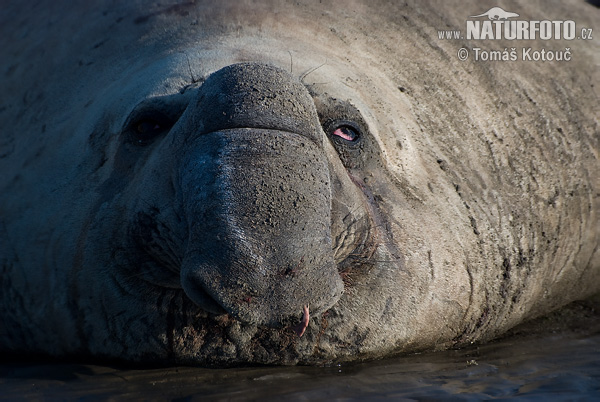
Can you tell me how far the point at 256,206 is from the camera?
2.93 meters

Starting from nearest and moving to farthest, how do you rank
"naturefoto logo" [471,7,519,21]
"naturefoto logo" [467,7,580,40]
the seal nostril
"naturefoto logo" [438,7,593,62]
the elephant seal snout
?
the elephant seal snout, the seal nostril, "naturefoto logo" [438,7,593,62], "naturefoto logo" [467,7,580,40], "naturefoto logo" [471,7,519,21]

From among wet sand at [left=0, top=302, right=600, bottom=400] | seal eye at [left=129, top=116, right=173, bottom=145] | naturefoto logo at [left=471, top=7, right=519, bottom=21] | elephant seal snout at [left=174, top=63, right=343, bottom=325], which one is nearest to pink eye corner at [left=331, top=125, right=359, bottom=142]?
→ elephant seal snout at [left=174, top=63, right=343, bottom=325]

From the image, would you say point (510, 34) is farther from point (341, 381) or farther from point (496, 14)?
point (341, 381)

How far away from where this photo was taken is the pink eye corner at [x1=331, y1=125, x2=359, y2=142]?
381 centimetres

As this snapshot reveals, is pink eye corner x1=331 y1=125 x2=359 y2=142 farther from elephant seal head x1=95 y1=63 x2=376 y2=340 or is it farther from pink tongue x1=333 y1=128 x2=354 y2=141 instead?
elephant seal head x1=95 y1=63 x2=376 y2=340

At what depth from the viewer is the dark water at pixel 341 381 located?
3373 mm

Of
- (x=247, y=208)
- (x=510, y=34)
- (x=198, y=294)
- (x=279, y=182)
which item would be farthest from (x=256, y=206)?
(x=510, y=34)

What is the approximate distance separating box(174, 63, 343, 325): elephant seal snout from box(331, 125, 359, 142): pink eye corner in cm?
49

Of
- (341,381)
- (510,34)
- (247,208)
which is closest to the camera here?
(247,208)

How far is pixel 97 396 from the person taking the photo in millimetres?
3412

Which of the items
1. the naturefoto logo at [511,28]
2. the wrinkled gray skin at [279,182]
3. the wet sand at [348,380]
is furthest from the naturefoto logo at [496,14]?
the wet sand at [348,380]

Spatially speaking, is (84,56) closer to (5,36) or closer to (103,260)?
(5,36)

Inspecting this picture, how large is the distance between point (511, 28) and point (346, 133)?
92.9 inches

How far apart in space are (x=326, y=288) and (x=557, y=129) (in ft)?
9.37
